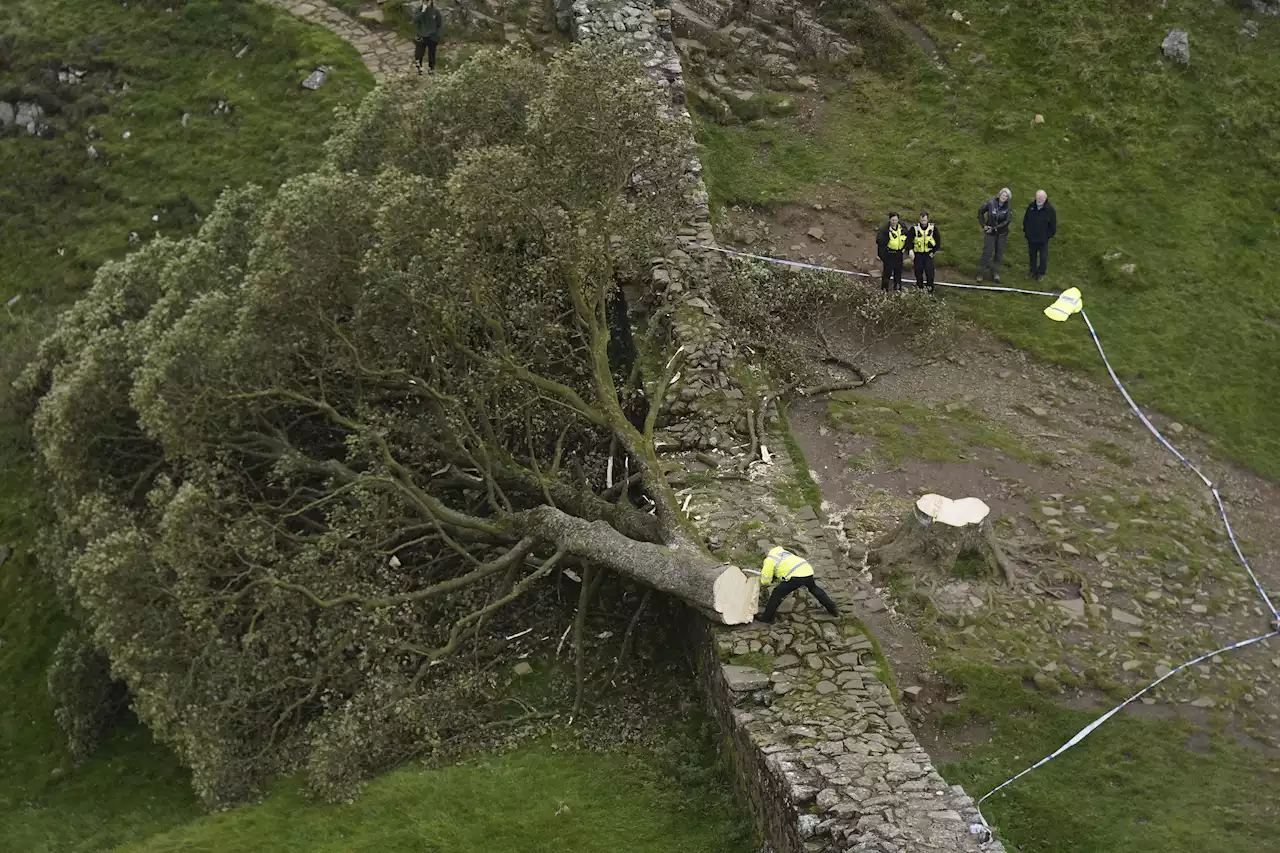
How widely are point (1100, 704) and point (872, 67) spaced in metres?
20.4

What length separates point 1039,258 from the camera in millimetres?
28062

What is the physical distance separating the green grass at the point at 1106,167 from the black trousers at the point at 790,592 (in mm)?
10282

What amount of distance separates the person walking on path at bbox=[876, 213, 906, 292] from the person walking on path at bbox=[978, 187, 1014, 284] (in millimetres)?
1946

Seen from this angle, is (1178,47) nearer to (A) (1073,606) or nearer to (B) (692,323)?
(B) (692,323)

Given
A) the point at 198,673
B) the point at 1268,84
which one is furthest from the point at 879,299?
the point at 198,673

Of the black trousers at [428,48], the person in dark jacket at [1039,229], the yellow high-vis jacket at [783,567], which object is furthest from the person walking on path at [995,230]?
the black trousers at [428,48]

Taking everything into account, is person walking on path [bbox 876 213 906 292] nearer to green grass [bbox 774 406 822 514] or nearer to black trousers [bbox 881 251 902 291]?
black trousers [bbox 881 251 902 291]

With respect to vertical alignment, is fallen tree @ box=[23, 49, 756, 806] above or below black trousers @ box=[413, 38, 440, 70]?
below

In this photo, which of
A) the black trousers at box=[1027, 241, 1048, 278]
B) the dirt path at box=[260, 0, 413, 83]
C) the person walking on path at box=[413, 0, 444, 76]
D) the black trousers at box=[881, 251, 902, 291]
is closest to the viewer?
the black trousers at box=[881, 251, 902, 291]

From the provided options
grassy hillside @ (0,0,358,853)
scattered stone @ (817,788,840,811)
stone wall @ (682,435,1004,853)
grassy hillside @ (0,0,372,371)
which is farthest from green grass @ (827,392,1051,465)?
grassy hillside @ (0,0,372,371)

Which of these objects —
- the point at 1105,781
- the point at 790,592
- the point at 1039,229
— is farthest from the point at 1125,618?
the point at 1039,229

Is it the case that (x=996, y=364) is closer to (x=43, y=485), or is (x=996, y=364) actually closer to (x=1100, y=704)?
(x=1100, y=704)

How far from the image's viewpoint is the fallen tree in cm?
2070

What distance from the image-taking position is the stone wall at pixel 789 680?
1533cm
